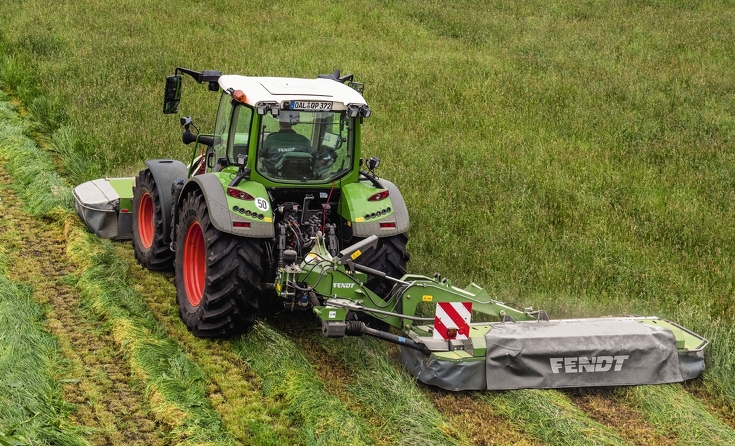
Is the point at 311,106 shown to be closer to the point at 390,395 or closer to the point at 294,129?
the point at 294,129

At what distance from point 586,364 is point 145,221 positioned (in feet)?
16.7

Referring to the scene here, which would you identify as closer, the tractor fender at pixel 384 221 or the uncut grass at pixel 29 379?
the uncut grass at pixel 29 379

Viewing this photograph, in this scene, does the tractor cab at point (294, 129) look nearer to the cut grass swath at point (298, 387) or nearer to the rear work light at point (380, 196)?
the rear work light at point (380, 196)

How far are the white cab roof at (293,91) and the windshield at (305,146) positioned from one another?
173mm

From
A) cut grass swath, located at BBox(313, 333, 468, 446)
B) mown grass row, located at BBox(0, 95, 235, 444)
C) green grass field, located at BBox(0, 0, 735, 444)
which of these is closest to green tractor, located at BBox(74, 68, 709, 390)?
cut grass swath, located at BBox(313, 333, 468, 446)

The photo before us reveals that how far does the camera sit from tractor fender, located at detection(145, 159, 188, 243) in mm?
8898

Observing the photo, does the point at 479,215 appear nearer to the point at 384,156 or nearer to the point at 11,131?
the point at 384,156

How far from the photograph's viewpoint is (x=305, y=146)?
7.76 meters

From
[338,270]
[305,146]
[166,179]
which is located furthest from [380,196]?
[166,179]

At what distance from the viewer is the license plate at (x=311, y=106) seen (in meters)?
7.42

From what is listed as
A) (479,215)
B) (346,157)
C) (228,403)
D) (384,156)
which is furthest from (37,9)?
(228,403)

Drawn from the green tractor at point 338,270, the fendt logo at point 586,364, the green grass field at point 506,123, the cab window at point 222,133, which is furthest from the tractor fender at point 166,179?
the fendt logo at point 586,364

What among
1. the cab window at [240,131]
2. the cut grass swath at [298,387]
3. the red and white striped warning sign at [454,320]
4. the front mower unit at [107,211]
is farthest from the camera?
the front mower unit at [107,211]

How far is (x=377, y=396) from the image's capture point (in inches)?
266
